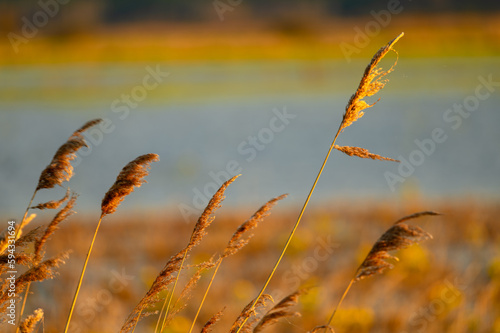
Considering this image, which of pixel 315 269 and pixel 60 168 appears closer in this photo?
pixel 60 168

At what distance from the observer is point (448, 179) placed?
480 inches

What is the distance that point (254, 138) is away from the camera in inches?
690

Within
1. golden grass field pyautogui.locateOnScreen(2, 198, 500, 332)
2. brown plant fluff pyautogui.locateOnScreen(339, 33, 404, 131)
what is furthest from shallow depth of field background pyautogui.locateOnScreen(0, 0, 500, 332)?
brown plant fluff pyautogui.locateOnScreen(339, 33, 404, 131)

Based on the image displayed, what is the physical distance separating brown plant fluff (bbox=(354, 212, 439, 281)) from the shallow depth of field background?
2434 mm

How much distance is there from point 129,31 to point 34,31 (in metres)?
12.0

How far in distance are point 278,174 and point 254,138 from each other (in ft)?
14.2

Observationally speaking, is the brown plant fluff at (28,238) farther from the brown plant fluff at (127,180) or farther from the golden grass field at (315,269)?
the golden grass field at (315,269)

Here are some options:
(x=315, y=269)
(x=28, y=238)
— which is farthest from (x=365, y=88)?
(x=315, y=269)

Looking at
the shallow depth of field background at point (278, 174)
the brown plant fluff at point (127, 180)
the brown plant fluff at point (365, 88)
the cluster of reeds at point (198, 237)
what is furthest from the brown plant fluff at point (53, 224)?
the shallow depth of field background at point (278, 174)

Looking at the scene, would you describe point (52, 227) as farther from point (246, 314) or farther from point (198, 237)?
point (246, 314)

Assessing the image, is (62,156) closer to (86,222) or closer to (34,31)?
(86,222)

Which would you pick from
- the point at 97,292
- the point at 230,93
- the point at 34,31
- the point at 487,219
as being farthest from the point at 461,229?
the point at 34,31

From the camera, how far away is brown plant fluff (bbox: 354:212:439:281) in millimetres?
1704

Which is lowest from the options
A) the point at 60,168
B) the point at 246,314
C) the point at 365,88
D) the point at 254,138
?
the point at 254,138
